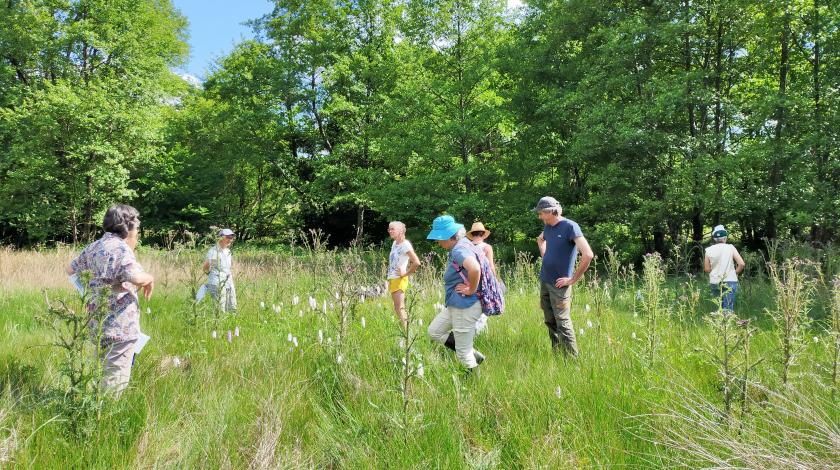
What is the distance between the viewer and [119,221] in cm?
310

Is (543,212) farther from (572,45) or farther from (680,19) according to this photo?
(572,45)

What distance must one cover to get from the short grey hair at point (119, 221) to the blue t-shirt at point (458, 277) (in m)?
2.37

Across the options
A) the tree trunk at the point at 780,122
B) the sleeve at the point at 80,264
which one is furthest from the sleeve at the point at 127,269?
the tree trunk at the point at 780,122

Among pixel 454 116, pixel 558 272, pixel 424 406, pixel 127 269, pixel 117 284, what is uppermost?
pixel 454 116

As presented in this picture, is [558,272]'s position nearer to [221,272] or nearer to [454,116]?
[221,272]

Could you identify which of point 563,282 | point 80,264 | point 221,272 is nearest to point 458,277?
point 563,282

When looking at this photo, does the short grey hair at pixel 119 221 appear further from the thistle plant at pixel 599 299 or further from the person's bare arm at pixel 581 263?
the thistle plant at pixel 599 299

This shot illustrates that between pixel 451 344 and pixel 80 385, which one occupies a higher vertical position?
pixel 80 385

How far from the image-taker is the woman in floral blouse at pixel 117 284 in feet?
9.73

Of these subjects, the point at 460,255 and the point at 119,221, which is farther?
the point at 460,255

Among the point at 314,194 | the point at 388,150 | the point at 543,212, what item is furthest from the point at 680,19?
the point at 314,194

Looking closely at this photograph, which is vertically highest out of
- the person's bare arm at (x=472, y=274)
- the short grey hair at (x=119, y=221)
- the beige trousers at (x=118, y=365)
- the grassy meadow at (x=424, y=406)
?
the short grey hair at (x=119, y=221)

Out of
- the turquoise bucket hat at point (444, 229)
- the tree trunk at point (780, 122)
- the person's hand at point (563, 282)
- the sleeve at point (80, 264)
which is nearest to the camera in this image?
the sleeve at point (80, 264)

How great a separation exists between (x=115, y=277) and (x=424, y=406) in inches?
86.4
